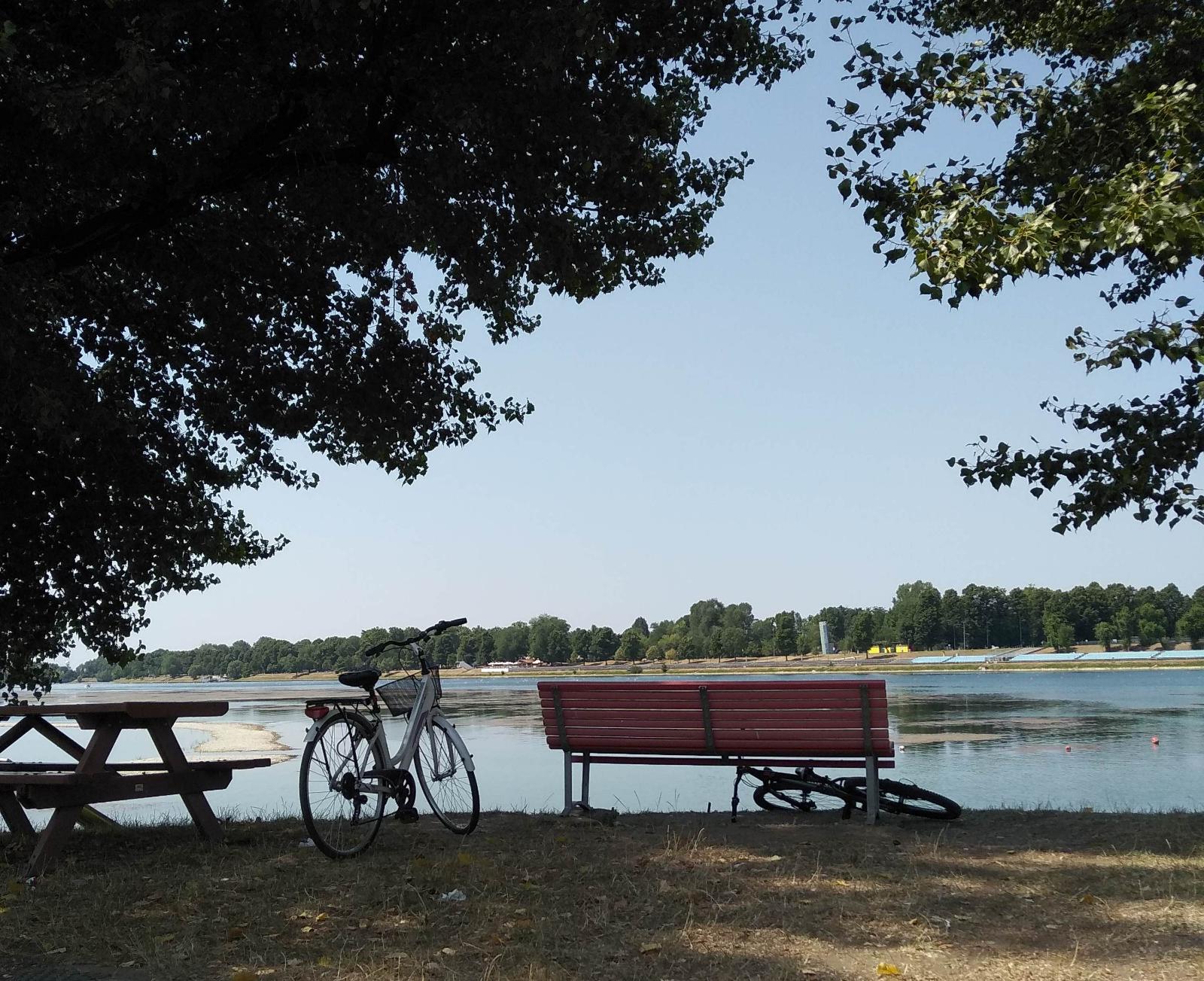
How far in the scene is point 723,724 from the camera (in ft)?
26.5

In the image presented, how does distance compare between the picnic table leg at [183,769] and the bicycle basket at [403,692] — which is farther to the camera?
the picnic table leg at [183,769]

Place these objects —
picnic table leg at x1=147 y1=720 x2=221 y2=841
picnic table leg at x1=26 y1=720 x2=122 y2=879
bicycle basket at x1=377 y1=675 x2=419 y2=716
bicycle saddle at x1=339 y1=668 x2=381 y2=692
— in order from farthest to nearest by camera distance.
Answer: picnic table leg at x1=147 y1=720 x2=221 y2=841
bicycle basket at x1=377 y1=675 x2=419 y2=716
bicycle saddle at x1=339 y1=668 x2=381 y2=692
picnic table leg at x1=26 y1=720 x2=122 y2=879

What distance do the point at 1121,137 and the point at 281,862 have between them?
24.3 ft

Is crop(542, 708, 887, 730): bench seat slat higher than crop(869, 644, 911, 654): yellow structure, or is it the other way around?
crop(542, 708, 887, 730): bench seat slat

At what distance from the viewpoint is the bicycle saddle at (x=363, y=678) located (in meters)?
6.82

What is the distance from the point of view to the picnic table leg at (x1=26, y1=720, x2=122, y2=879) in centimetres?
665

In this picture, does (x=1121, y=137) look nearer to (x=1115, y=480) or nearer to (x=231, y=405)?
(x=1115, y=480)

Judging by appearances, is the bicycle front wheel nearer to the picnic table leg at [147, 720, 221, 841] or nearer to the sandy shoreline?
the picnic table leg at [147, 720, 221, 841]

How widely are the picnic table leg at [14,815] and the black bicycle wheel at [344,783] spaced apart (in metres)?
2.32

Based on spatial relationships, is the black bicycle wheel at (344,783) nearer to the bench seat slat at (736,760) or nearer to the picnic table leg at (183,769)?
the picnic table leg at (183,769)

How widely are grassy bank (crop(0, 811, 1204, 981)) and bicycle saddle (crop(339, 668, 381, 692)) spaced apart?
1035 millimetres

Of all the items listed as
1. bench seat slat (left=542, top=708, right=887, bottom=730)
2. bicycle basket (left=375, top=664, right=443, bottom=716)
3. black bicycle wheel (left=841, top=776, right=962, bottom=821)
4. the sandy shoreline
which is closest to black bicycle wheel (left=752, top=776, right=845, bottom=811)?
black bicycle wheel (left=841, top=776, right=962, bottom=821)

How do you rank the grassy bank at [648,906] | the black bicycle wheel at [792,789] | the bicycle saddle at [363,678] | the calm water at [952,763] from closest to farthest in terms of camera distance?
the grassy bank at [648,906] → the bicycle saddle at [363,678] → the black bicycle wheel at [792,789] → the calm water at [952,763]

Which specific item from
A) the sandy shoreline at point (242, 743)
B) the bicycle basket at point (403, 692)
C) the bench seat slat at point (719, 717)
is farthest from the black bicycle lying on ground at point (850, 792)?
the sandy shoreline at point (242, 743)
